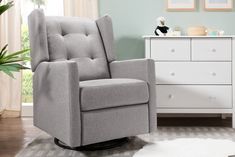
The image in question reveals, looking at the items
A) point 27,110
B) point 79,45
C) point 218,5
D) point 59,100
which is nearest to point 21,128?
point 27,110

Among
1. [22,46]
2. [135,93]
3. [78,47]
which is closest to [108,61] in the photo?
[78,47]

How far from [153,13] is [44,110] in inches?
67.4

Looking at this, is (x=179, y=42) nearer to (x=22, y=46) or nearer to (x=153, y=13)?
(x=153, y=13)

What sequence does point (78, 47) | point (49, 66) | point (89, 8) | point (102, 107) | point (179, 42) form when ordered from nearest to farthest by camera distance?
point (102, 107) → point (49, 66) → point (78, 47) → point (179, 42) → point (89, 8)

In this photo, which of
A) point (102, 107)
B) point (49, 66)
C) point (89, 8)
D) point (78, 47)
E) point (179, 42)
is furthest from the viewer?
point (89, 8)

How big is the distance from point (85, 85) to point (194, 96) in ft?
4.06

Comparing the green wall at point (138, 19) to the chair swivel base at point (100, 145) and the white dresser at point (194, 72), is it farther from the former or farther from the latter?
the chair swivel base at point (100, 145)

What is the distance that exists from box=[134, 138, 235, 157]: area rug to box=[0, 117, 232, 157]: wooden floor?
0.77 metres

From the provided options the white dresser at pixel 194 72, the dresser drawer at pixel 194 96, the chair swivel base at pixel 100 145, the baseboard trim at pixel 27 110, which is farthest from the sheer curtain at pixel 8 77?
the dresser drawer at pixel 194 96

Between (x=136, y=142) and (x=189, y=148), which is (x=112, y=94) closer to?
(x=136, y=142)

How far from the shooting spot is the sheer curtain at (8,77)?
3.77 metres

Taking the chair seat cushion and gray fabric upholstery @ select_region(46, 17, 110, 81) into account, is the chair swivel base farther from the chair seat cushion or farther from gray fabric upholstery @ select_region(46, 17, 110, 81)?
gray fabric upholstery @ select_region(46, 17, 110, 81)

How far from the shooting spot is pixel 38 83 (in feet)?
8.76

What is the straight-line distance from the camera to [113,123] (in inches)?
96.0
